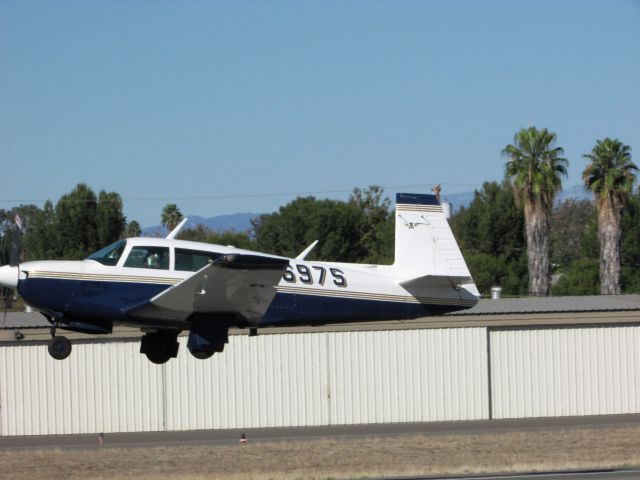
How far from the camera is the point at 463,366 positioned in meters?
32.0

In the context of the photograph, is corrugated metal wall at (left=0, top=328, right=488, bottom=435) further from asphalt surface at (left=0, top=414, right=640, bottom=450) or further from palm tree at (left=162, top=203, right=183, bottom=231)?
palm tree at (left=162, top=203, right=183, bottom=231)

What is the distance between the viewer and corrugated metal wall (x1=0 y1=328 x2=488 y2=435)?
31078 mm

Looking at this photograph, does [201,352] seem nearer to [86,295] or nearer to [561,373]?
[86,295]

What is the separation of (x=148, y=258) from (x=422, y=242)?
5034 millimetres

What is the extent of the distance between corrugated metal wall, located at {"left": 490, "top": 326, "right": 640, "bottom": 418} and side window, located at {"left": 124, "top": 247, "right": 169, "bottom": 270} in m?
17.7

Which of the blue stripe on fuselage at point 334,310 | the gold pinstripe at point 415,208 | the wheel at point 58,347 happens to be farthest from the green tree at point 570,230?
the wheel at point 58,347

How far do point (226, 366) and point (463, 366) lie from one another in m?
7.23

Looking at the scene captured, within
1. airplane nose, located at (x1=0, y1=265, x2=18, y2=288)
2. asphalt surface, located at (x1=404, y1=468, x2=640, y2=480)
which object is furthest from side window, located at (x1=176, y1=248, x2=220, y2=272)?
asphalt surface, located at (x1=404, y1=468, x2=640, y2=480)

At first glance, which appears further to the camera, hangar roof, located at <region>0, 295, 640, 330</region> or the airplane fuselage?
hangar roof, located at <region>0, 295, 640, 330</region>

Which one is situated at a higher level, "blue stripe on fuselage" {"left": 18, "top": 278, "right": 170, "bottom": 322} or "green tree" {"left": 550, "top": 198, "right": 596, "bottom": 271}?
"green tree" {"left": 550, "top": 198, "right": 596, "bottom": 271}

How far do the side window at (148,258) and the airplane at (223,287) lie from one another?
0.02 metres

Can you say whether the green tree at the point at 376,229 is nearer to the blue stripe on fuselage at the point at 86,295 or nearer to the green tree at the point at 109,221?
Result: the green tree at the point at 109,221

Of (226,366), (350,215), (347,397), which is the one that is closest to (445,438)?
(347,397)

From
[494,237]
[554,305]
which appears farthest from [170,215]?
[554,305]
